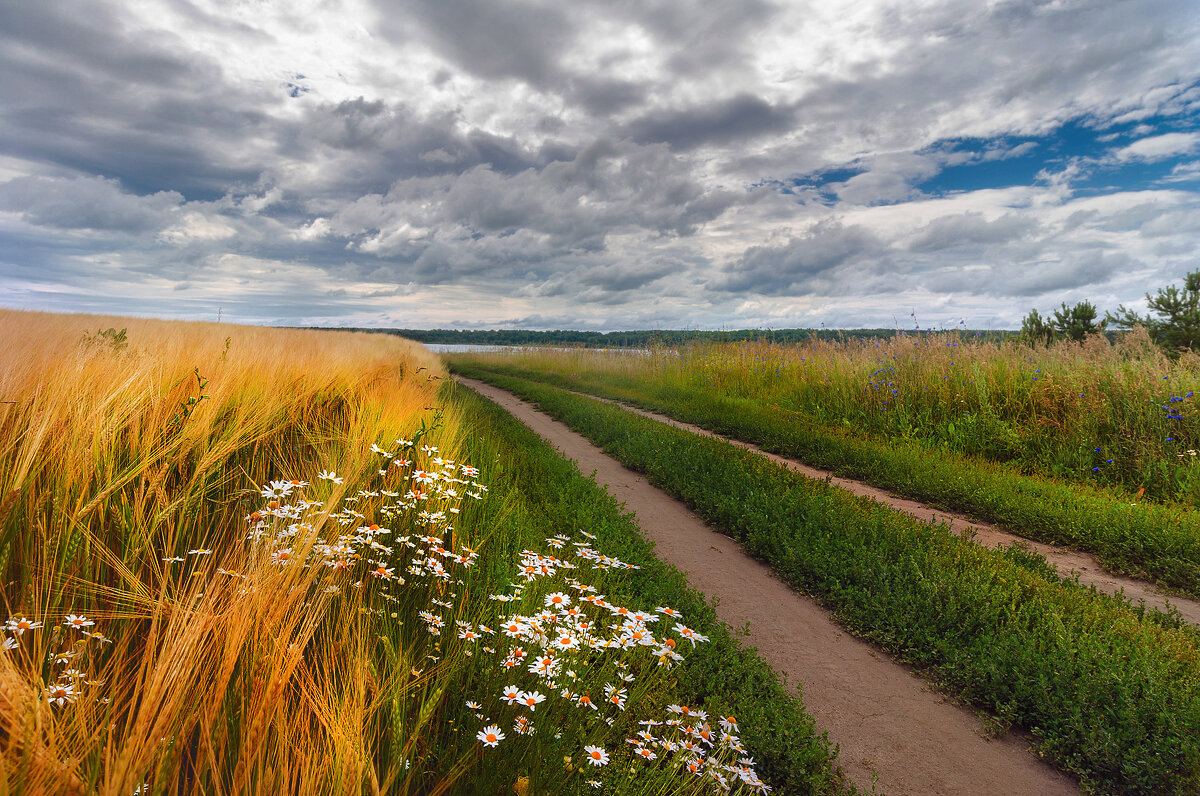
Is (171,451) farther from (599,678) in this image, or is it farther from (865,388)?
(865,388)

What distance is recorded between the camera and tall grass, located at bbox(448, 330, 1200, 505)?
7430 millimetres

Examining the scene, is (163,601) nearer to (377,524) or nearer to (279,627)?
(279,627)

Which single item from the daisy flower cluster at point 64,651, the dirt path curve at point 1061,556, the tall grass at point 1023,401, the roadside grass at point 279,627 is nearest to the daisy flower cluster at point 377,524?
the roadside grass at point 279,627

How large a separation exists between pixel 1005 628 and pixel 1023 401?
22.3 ft

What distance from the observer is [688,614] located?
4.03 meters

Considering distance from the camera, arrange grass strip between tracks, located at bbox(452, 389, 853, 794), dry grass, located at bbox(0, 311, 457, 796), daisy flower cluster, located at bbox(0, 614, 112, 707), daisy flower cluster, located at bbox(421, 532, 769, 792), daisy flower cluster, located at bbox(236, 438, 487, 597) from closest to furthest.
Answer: dry grass, located at bbox(0, 311, 457, 796), daisy flower cluster, located at bbox(0, 614, 112, 707), daisy flower cluster, located at bbox(421, 532, 769, 792), daisy flower cluster, located at bbox(236, 438, 487, 597), grass strip between tracks, located at bbox(452, 389, 853, 794)

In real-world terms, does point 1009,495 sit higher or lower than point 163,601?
lower

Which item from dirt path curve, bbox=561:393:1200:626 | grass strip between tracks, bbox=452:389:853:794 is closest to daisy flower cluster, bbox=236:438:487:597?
grass strip between tracks, bbox=452:389:853:794

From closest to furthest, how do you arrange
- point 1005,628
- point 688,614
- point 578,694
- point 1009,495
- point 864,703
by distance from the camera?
1. point 578,694
2. point 864,703
3. point 1005,628
4. point 688,614
5. point 1009,495

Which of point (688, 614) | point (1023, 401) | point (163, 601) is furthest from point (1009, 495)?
point (163, 601)

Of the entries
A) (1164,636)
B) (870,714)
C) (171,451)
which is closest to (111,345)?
(171,451)

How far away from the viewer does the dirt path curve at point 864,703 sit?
2816mm

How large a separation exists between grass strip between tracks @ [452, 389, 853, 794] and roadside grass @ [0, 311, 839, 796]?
23 millimetres

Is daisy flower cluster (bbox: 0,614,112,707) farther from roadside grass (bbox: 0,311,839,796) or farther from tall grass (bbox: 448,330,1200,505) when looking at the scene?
tall grass (bbox: 448,330,1200,505)
